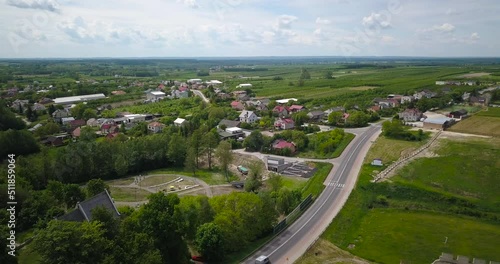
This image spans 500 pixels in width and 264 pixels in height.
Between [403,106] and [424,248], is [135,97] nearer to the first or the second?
[403,106]

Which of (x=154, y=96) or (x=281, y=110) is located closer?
(x=281, y=110)

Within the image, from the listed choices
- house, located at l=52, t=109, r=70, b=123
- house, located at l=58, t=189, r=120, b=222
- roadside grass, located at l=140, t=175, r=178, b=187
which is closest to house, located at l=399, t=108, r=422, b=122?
roadside grass, located at l=140, t=175, r=178, b=187

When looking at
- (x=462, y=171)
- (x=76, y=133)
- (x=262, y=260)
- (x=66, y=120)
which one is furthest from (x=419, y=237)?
(x=66, y=120)

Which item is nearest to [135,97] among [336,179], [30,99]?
[30,99]

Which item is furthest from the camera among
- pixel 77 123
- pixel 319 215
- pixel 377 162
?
pixel 77 123

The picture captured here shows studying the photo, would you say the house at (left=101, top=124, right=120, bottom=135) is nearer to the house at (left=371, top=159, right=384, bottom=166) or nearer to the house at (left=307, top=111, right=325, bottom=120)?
the house at (left=307, top=111, right=325, bottom=120)

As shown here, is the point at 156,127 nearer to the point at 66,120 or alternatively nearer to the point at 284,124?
the point at 66,120

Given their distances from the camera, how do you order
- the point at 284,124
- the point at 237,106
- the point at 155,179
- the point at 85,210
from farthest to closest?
1. the point at 237,106
2. the point at 284,124
3. the point at 155,179
4. the point at 85,210
